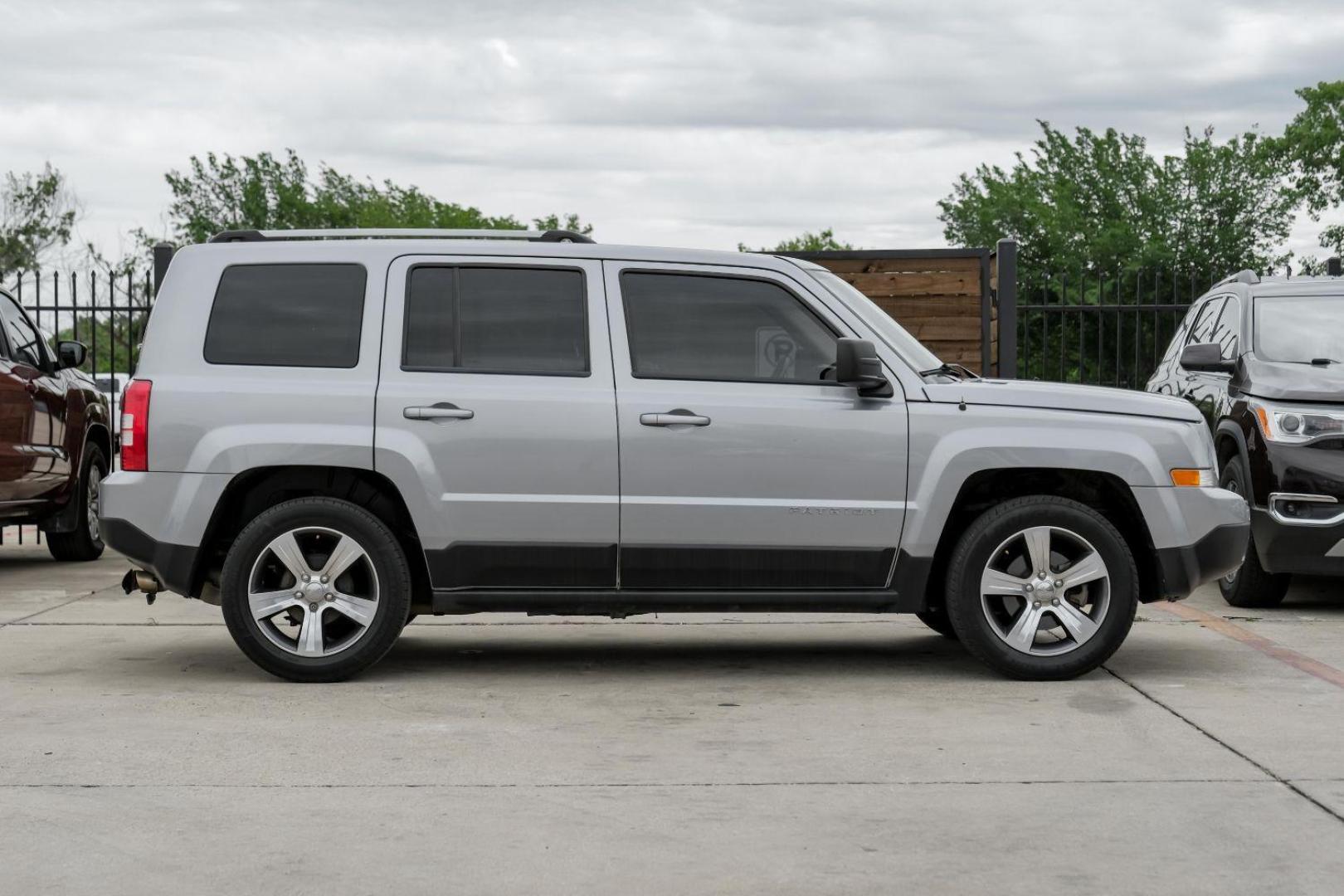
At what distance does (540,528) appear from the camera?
7.47 m

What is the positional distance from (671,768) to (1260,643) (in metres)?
4.27

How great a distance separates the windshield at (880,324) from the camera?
25.2 feet

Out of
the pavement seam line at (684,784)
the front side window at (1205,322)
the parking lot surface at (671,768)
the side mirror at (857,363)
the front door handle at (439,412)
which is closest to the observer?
the parking lot surface at (671,768)

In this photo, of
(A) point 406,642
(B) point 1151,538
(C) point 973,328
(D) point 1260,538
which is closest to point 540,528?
(A) point 406,642

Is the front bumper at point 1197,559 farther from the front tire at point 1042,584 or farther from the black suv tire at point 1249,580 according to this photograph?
the black suv tire at point 1249,580

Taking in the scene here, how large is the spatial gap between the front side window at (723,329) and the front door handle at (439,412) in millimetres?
793

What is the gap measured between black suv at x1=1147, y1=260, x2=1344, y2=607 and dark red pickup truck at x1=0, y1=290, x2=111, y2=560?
304 inches

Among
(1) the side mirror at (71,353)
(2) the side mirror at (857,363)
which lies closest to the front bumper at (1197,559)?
(2) the side mirror at (857,363)

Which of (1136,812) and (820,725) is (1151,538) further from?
(1136,812)

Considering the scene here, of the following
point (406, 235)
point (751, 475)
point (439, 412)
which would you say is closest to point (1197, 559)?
point (751, 475)

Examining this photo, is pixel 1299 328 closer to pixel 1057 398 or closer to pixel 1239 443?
pixel 1239 443

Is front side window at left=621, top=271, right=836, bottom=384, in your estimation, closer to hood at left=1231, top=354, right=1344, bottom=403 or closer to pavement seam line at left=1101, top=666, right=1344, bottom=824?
pavement seam line at left=1101, top=666, right=1344, bottom=824

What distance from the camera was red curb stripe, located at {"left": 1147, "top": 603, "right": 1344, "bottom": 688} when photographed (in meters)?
7.91

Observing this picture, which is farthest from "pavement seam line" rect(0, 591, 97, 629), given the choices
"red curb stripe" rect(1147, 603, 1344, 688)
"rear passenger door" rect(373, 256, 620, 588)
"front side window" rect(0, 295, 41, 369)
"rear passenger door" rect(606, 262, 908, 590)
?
"red curb stripe" rect(1147, 603, 1344, 688)
